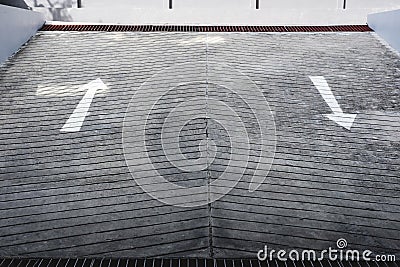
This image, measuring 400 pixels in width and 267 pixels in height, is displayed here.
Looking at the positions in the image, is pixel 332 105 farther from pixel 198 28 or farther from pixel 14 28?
pixel 14 28

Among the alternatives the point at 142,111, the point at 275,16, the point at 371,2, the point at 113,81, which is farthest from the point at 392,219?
the point at 371,2

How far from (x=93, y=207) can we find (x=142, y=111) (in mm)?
1797

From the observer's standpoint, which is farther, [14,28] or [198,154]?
[14,28]

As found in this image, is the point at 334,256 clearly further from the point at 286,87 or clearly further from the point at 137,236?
the point at 286,87

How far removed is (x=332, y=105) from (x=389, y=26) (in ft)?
9.78

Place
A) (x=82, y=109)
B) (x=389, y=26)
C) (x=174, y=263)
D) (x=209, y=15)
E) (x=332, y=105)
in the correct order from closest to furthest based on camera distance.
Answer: (x=174, y=263) < (x=82, y=109) < (x=332, y=105) < (x=389, y=26) < (x=209, y=15)

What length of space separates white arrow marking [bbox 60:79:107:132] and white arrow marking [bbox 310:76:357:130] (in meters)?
2.45

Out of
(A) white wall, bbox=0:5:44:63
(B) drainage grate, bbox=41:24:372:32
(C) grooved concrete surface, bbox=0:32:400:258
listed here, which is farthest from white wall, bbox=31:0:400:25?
(C) grooved concrete surface, bbox=0:32:400:258

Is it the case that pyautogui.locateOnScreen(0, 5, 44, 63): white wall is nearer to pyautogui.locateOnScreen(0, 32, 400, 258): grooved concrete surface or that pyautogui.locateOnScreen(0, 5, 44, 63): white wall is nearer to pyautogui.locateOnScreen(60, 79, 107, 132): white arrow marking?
pyautogui.locateOnScreen(0, 32, 400, 258): grooved concrete surface

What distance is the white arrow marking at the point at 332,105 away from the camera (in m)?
4.96

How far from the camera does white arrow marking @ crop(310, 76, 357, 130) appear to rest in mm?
4965

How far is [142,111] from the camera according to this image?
5098mm

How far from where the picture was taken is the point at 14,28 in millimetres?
7133

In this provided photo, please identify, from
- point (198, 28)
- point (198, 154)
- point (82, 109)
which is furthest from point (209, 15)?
point (198, 154)
